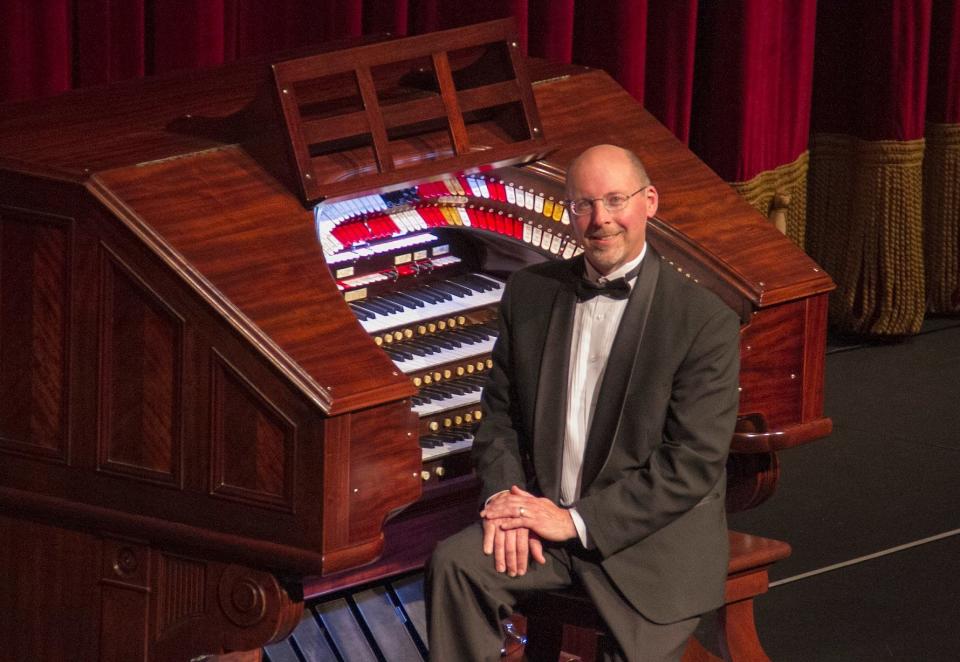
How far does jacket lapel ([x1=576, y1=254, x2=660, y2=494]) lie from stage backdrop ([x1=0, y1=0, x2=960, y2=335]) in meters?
1.70

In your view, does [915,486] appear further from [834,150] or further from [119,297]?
[119,297]

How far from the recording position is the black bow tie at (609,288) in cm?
346

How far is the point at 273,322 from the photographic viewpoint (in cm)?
320

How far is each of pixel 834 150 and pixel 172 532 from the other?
414 centimetres

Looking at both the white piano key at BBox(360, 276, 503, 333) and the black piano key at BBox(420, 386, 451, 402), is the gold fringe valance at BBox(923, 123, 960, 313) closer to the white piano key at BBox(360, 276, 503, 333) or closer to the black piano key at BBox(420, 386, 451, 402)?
the white piano key at BBox(360, 276, 503, 333)

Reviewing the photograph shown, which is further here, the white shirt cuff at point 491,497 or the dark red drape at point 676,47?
the dark red drape at point 676,47

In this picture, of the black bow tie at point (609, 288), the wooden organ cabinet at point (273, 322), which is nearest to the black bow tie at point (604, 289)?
the black bow tie at point (609, 288)

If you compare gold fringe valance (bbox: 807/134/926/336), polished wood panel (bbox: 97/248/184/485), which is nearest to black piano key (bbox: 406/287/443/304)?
polished wood panel (bbox: 97/248/184/485)

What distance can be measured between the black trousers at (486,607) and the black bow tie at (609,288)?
19.5 inches

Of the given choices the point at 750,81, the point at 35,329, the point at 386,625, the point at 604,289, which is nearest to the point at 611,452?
the point at 604,289

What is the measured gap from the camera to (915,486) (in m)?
5.43

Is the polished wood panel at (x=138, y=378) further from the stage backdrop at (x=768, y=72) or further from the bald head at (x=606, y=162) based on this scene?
the stage backdrop at (x=768, y=72)

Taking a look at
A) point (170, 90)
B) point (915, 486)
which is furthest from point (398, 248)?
point (915, 486)

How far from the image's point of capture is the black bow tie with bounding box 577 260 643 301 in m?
3.46
